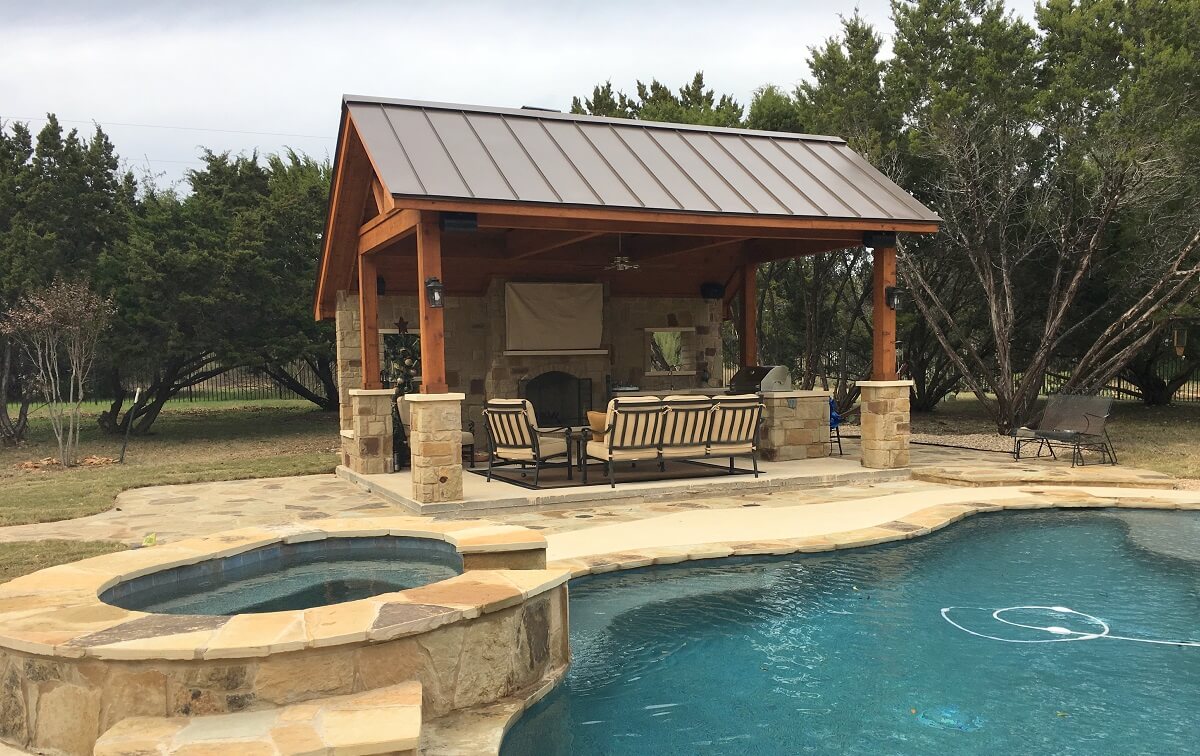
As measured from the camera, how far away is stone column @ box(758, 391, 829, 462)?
35.7 ft

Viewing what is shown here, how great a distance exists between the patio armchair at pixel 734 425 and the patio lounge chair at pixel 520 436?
156cm

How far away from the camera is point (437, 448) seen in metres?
8.09

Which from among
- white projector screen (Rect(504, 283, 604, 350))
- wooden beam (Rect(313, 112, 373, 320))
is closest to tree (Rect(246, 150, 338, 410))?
wooden beam (Rect(313, 112, 373, 320))

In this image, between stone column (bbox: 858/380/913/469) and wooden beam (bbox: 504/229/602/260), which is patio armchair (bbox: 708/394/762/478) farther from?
wooden beam (bbox: 504/229/602/260)

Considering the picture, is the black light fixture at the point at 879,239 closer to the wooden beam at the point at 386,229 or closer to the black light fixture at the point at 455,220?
the black light fixture at the point at 455,220

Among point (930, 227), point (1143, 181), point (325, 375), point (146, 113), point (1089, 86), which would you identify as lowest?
point (325, 375)

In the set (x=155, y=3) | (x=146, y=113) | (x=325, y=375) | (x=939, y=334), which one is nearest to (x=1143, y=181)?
(x=939, y=334)

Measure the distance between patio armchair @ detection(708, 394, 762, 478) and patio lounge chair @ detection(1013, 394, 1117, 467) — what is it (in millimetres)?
3816

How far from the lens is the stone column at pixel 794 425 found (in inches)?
428

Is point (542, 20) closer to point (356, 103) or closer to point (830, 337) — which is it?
point (356, 103)

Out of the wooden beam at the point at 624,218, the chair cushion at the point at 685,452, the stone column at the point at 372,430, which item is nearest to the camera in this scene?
the wooden beam at the point at 624,218

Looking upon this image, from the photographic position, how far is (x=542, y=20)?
1205 cm

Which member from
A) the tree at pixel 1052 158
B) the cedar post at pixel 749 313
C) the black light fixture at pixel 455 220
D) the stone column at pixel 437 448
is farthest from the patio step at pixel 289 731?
the tree at pixel 1052 158

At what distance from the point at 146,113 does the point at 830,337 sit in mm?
22752
